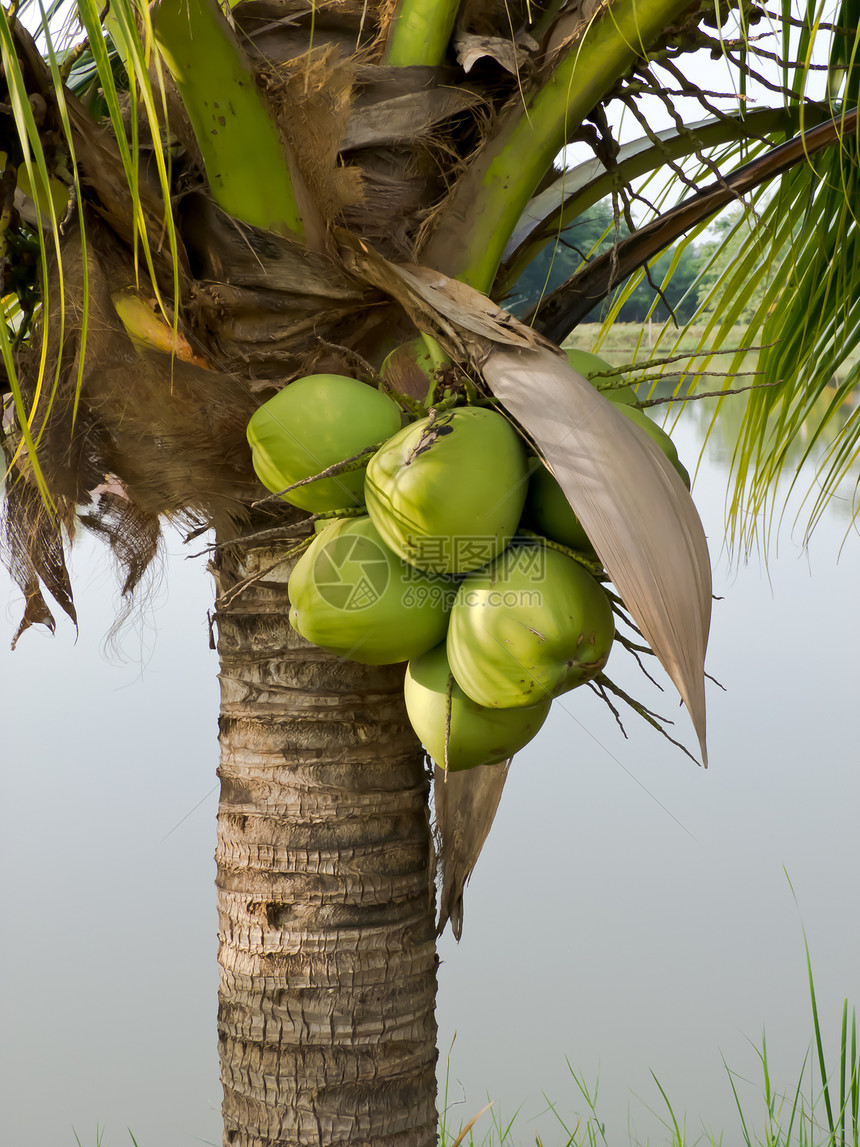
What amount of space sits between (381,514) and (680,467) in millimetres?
310

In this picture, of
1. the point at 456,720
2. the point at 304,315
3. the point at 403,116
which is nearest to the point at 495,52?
the point at 403,116

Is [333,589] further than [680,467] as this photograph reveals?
No

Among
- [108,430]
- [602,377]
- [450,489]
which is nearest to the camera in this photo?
[450,489]

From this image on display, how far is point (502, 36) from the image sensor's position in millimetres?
1061

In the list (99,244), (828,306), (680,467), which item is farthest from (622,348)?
(99,244)

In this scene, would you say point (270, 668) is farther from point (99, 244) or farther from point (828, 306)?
point (828, 306)

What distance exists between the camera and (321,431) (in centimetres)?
82

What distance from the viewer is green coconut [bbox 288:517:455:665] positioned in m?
0.81

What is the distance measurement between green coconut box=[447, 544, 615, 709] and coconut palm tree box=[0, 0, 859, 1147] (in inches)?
7.8

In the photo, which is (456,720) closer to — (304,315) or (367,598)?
(367,598)

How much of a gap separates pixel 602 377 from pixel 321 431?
27 centimetres

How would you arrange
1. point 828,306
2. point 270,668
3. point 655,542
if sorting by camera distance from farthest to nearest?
point 828,306 → point 270,668 → point 655,542

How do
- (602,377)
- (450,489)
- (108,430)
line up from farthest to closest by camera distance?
(108,430) → (602,377) → (450,489)

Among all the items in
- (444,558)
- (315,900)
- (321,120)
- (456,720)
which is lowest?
(315,900)
